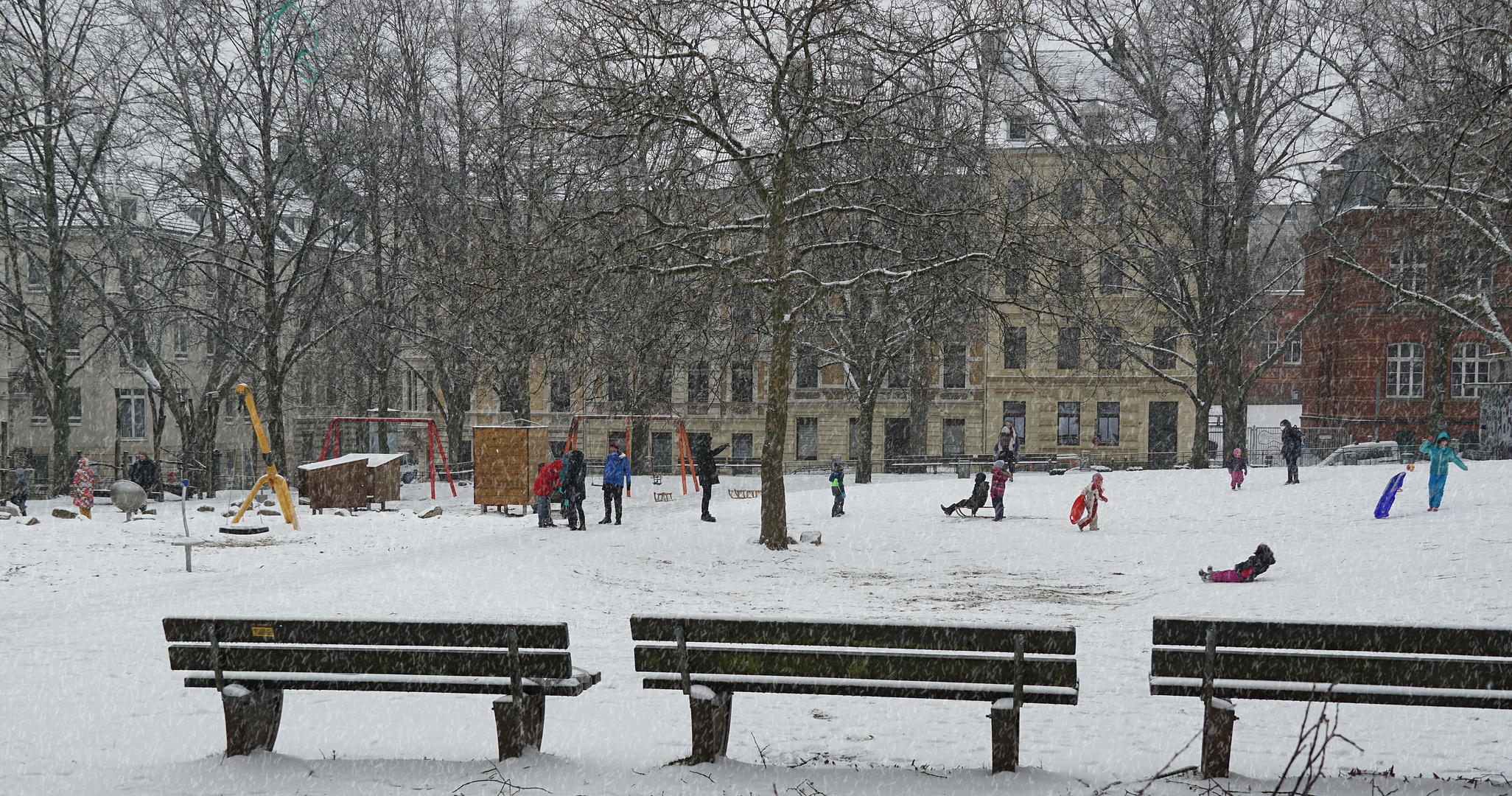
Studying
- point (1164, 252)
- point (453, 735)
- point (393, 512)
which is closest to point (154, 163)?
point (393, 512)

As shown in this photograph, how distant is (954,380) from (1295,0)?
24.5 m

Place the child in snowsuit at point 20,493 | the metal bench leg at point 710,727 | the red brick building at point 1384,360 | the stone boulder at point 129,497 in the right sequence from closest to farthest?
the metal bench leg at point 710,727 < the stone boulder at point 129,497 < the child in snowsuit at point 20,493 < the red brick building at point 1384,360

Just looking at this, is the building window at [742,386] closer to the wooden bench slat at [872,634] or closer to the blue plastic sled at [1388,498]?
the blue plastic sled at [1388,498]

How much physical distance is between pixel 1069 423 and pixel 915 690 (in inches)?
1890

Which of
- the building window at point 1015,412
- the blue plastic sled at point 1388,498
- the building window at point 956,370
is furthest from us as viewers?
the building window at point 1015,412

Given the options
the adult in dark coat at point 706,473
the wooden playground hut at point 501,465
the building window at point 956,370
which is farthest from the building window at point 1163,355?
the wooden playground hut at point 501,465

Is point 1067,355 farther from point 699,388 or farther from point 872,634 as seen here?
point 872,634

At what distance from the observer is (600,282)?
17.5 meters

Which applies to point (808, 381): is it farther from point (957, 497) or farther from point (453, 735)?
point (453, 735)

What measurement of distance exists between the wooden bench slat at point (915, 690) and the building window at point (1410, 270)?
34.4 metres

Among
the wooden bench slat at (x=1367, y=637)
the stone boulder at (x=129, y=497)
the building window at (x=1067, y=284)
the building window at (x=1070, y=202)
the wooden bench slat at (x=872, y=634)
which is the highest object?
the building window at (x=1070, y=202)

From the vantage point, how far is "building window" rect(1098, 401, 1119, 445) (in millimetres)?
51406

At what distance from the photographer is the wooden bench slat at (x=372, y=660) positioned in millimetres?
5605

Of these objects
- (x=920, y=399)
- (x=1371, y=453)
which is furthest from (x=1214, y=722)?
(x=920, y=399)
